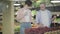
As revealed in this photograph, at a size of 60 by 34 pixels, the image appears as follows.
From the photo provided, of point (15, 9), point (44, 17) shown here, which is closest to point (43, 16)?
point (44, 17)

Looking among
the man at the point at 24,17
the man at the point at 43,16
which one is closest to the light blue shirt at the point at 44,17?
the man at the point at 43,16

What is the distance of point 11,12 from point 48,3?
18.3 inches

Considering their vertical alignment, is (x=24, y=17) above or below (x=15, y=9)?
below

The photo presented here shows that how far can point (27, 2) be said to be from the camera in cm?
216

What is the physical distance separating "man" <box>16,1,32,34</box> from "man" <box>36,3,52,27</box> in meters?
0.12

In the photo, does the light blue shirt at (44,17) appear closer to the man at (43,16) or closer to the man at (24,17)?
the man at (43,16)

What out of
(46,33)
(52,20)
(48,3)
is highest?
(48,3)

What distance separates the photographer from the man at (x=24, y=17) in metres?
2.14

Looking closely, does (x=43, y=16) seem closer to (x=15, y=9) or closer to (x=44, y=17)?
(x=44, y=17)

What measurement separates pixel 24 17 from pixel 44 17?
248mm

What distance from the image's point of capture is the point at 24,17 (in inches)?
85.0

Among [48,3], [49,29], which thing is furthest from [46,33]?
[48,3]

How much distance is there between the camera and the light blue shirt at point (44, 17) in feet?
7.11

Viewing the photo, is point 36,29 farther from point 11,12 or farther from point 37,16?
point 11,12
